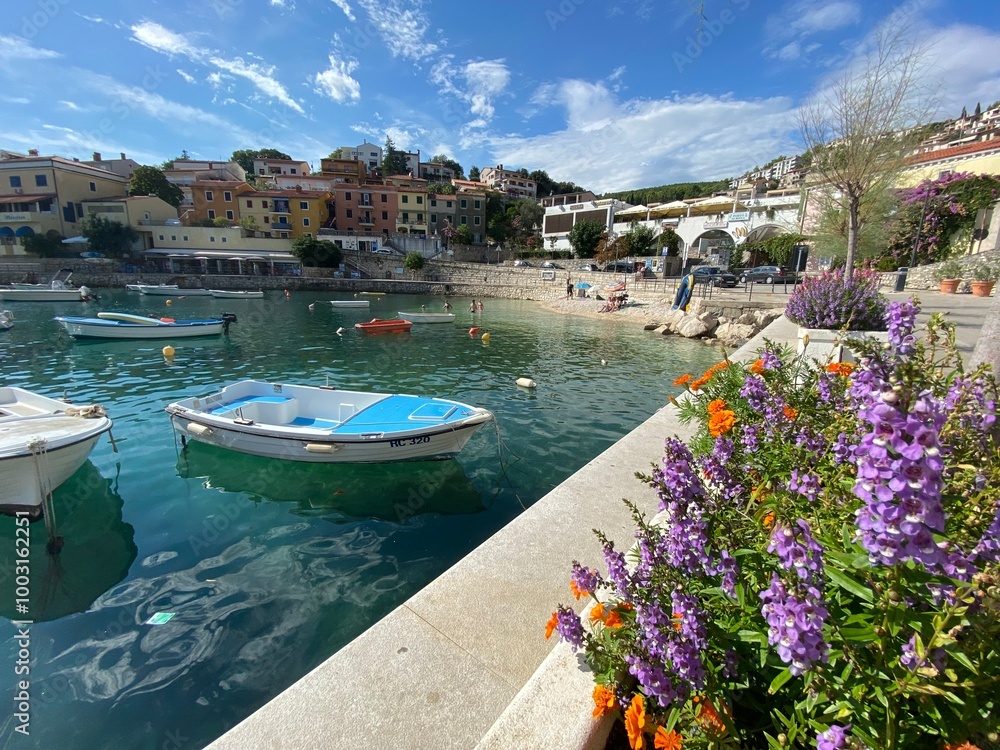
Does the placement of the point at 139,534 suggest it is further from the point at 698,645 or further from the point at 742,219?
the point at 742,219

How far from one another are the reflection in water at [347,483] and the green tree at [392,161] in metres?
96.4

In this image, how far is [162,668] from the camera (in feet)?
15.7

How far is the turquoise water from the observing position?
4566mm

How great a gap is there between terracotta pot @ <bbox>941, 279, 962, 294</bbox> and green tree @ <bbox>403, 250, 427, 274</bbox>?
47.5m

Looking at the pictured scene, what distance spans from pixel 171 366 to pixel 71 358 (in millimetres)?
5108

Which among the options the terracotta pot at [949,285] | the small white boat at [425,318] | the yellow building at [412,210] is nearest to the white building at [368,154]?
the yellow building at [412,210]

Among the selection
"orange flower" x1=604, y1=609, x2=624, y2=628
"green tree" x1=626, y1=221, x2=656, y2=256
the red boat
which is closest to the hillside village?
"green tree" x1=626, y1=221, x2=656, y2=256

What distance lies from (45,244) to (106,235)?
592 centimetres

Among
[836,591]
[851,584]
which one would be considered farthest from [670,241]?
[851,584]

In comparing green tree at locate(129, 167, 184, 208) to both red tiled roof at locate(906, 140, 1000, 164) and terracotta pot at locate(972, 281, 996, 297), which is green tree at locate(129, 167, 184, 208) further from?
red tiled roof at locate(906, 140, 1000, 164)

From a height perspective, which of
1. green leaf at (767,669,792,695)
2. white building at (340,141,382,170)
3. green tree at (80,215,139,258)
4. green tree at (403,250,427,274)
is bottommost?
green leaf at (767,669,792,695)

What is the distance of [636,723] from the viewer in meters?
1.71

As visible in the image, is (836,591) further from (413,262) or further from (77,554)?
(413,262)

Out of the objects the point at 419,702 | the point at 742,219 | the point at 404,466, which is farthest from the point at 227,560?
the point at 742,219
